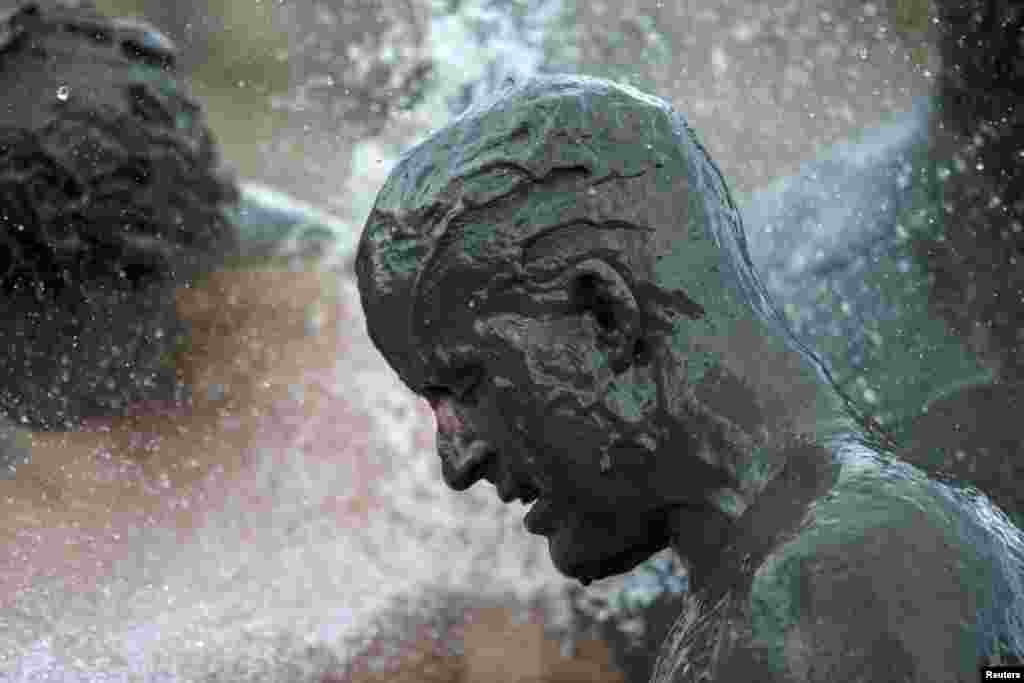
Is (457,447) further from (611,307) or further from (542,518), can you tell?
(611,307)

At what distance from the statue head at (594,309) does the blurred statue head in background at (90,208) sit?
5.26ft

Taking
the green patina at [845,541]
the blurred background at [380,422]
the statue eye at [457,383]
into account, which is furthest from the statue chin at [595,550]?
the blurred background at [380,422]

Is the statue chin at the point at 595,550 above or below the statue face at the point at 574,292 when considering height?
below

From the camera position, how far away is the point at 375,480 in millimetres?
4246

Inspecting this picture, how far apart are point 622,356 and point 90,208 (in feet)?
7.32

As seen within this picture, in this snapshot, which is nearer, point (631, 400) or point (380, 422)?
point (631, 400)

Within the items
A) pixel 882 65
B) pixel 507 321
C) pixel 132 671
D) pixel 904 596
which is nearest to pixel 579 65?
pixel 882 65

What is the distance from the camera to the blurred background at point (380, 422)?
10.9 feet

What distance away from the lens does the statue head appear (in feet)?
6.64

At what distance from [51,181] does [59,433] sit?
0.66 meters

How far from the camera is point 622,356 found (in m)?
2.03

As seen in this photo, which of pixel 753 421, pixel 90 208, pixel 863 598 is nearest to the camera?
pixel 863 598

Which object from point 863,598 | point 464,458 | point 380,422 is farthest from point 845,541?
point 380,422

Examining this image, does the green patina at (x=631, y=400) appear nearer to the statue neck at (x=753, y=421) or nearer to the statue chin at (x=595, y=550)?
the statue neck at (x=753, y=421)
